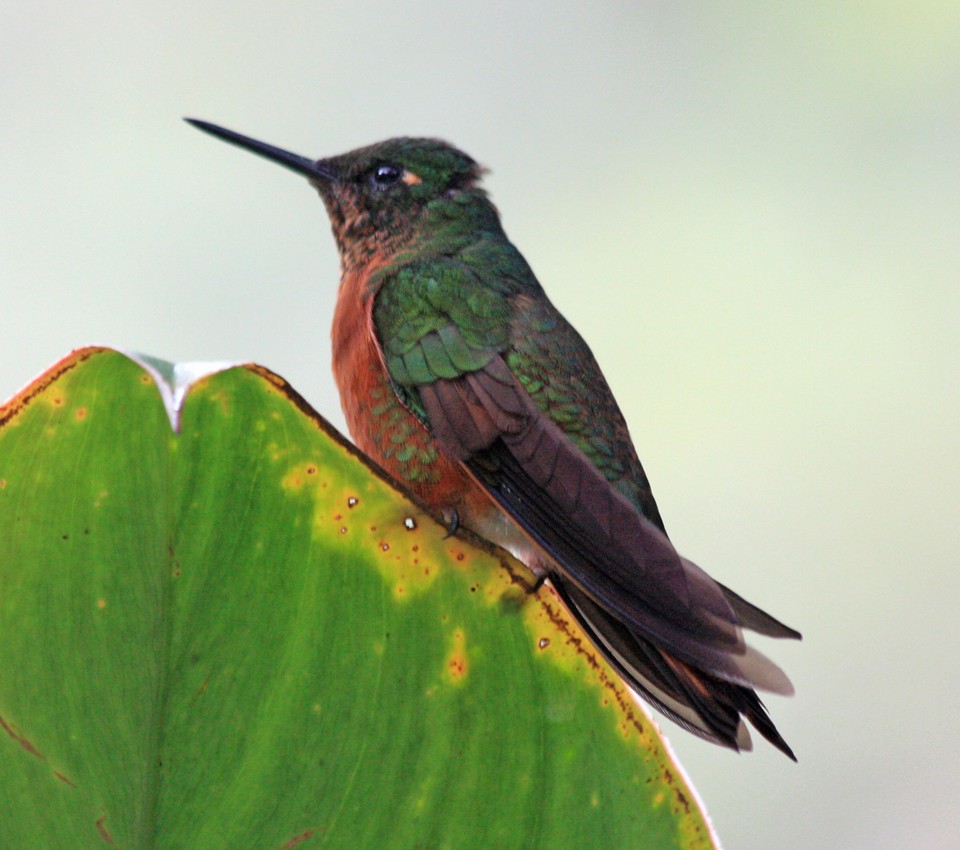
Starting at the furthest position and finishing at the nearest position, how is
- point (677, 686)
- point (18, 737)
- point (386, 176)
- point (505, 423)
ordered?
point (386, 176) < point (505, 423) < point (677, 686) < point (18, 737)

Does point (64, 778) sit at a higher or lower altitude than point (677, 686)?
lower

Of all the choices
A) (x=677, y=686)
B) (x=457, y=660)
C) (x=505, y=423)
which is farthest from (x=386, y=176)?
(x=457, y=660)

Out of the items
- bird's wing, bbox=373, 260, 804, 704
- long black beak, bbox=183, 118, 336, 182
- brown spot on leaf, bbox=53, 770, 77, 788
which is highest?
long black beak, bbox=183, 118, 336, 182

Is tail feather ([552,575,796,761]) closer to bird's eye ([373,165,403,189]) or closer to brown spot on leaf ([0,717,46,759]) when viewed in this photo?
brown spot on leaf ([0,717,46,759])

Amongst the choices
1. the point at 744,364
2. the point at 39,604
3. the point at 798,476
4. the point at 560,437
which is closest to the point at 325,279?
the point at 744,364

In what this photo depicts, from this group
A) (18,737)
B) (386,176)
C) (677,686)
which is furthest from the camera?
(386,176)

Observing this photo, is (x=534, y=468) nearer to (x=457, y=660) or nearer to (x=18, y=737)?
(x=457, y=660)

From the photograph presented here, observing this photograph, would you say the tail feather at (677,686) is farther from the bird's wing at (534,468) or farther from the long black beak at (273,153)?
the long black beak at (273,153)

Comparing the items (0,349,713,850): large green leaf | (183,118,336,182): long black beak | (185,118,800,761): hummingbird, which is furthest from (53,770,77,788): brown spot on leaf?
(183,118,336,182): long black beak
